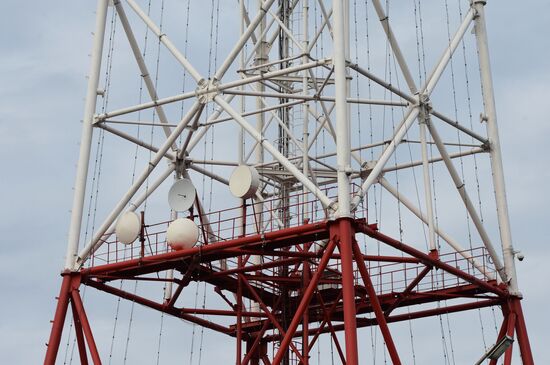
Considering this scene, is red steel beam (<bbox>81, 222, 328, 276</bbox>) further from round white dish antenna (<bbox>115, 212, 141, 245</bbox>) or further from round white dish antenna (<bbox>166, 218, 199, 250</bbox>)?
round white dish antenna (<bbox>115, 212, 141, 245</bbox>)

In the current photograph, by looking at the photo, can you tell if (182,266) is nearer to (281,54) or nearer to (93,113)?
(93,113)

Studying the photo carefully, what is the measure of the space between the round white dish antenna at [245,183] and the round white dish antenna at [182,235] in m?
1.97

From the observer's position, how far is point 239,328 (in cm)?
4656

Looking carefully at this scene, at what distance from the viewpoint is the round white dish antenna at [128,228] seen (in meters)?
44.3

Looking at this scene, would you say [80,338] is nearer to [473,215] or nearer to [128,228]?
[128,228]

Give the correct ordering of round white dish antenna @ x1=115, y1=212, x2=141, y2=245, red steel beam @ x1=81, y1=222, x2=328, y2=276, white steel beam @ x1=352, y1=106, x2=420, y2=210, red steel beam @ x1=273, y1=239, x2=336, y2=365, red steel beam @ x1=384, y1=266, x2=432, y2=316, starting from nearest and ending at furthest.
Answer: red steel beam @ x1=273, y1=239, x2=336, y2=365
red steel beam @ x1=81, y1=222, x2=328, y2=276
white steel beam @ x1=352, y1=106, x2=420, y2=210
round white dish antenna @ x1=115, y1=212, x2=141, y2=245
red steel beam @ x1=384, y1=266, x2=432, y2=316

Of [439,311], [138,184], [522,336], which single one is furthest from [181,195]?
[522,336]

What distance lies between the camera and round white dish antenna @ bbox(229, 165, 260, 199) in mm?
42438

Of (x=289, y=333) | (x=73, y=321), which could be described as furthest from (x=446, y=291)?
(x=73, y=321)

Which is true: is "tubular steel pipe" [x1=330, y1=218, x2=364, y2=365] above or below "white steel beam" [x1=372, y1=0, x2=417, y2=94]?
below

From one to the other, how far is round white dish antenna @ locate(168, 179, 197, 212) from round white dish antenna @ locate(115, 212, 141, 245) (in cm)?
145

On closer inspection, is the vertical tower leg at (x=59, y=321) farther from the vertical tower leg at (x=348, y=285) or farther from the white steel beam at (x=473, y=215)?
the white steel beam at (x=473, y=215)

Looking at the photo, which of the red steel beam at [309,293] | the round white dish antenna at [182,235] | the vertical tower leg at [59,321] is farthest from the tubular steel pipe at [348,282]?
the vertical tower leg at [59,321]

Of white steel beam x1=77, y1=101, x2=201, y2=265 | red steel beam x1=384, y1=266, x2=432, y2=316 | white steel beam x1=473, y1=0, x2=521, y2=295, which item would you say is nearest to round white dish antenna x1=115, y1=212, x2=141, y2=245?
white steel beam x1=77, y1=101, x2=201, y2=265
